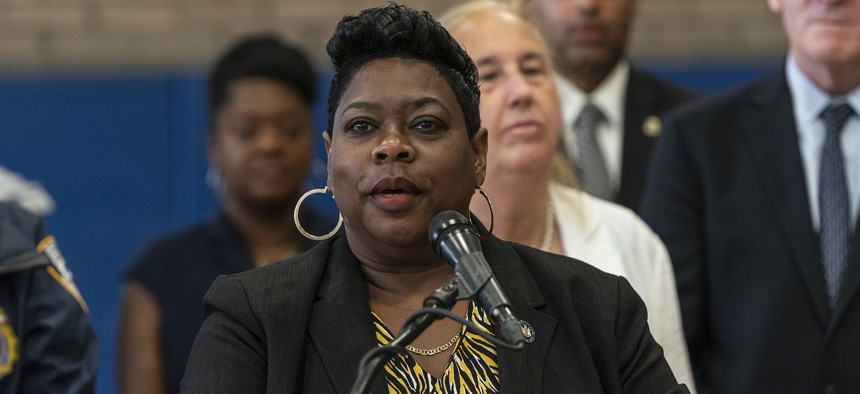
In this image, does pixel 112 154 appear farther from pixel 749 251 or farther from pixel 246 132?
pixel 749 251

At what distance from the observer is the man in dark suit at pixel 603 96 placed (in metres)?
4.23

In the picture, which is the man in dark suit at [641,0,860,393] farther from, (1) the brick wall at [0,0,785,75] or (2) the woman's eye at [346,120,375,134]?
(1) the brick wall at [0,0,785,75]

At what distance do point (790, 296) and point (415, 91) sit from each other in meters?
1.52

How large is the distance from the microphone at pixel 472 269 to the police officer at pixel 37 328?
43.0 inches

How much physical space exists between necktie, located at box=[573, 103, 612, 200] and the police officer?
1777mm

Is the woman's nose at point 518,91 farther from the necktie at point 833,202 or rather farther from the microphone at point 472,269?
the microphone at point 472,269

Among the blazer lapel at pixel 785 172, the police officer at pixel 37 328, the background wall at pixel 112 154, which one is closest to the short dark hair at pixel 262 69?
the background wall at pixel 112 154

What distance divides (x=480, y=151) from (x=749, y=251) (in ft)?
4.22

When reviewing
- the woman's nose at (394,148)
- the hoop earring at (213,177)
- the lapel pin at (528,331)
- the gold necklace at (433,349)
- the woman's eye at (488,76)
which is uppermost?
the woman's eye at (488,76)

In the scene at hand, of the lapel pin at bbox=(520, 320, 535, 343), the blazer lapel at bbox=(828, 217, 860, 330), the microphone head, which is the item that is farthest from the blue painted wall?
the microphone head

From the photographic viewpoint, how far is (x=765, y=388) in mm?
3451

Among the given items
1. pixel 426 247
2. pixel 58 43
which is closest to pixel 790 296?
pixel 426 247

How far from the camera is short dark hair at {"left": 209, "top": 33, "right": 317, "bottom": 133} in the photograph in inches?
170

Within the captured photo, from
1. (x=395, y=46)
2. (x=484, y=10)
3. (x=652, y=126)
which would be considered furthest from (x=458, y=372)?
(x=652, y=126)
